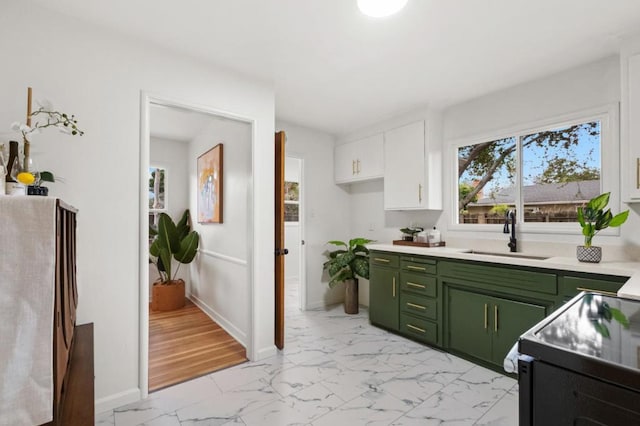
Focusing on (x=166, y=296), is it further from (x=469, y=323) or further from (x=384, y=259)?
(x=469, y=323)

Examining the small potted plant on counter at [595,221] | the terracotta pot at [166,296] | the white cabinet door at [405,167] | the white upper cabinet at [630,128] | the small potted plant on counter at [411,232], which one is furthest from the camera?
the terracotta pot at [166,296]

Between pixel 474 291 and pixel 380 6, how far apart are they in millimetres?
2306

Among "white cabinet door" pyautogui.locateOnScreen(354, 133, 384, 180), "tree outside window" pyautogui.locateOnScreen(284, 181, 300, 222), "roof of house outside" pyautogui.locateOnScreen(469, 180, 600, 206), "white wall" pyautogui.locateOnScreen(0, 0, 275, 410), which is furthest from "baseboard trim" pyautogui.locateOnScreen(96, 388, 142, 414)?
"tree outside window" pyautogui.locateOnScreen(284, 181, 300, 222)

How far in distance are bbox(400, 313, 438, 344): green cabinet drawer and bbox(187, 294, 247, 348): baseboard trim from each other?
64.4 inches

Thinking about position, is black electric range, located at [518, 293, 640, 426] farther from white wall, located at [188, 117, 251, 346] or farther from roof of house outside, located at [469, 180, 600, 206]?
white wall, located at [188, 117, 251, 346]

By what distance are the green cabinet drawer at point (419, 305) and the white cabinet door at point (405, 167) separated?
987 mm

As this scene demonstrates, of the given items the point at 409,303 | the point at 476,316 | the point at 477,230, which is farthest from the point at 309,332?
the point at 477,230

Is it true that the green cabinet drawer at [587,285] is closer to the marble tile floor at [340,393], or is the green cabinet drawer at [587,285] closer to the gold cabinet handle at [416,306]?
the marble tile floor at [340,393]

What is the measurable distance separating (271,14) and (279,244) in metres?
1.81

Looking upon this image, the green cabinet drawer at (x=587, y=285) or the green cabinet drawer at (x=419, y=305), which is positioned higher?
the green cabinet drawer at (x=587, y=285)

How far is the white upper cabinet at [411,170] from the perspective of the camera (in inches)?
132

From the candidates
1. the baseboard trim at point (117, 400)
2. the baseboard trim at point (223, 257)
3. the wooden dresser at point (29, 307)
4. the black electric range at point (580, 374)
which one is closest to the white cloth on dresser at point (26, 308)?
the wooden dresser at point (29, 307)

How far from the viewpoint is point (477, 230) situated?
10.5 ft

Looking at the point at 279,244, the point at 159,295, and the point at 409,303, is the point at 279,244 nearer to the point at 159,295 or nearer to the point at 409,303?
the point at 409,303
